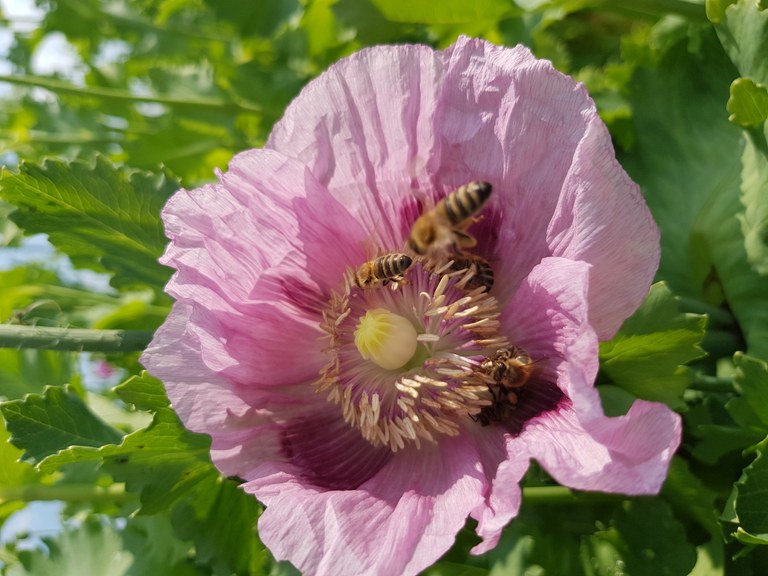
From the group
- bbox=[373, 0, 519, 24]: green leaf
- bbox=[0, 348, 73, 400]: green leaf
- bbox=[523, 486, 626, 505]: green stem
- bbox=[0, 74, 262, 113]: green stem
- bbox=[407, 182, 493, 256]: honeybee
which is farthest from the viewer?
bbox=[0, 74, 262, 113]: green stem

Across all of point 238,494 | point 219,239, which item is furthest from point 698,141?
point 238,494

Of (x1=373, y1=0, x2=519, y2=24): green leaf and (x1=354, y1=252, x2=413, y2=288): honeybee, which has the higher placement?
(x1=373, y1=0, x2=519, y2=24): green leaf

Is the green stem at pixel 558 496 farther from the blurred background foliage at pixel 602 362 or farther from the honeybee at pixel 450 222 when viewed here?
the honeybee at pixel 450 222

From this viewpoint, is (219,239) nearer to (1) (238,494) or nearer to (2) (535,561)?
(1) (238,494)

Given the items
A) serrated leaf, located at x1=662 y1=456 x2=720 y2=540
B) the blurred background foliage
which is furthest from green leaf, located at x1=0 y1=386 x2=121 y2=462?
serrated leaf, located at x1=662 y1=456 x2=720 y2=540

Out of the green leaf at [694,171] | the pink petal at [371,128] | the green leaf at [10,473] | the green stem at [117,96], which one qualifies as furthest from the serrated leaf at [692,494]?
the green stem at [117,96]

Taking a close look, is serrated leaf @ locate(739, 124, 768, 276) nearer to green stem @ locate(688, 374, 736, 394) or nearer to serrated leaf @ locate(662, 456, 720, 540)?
green stem @ locate(688, 374, 736, 394)

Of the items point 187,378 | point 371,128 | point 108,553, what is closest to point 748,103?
point 371,128
